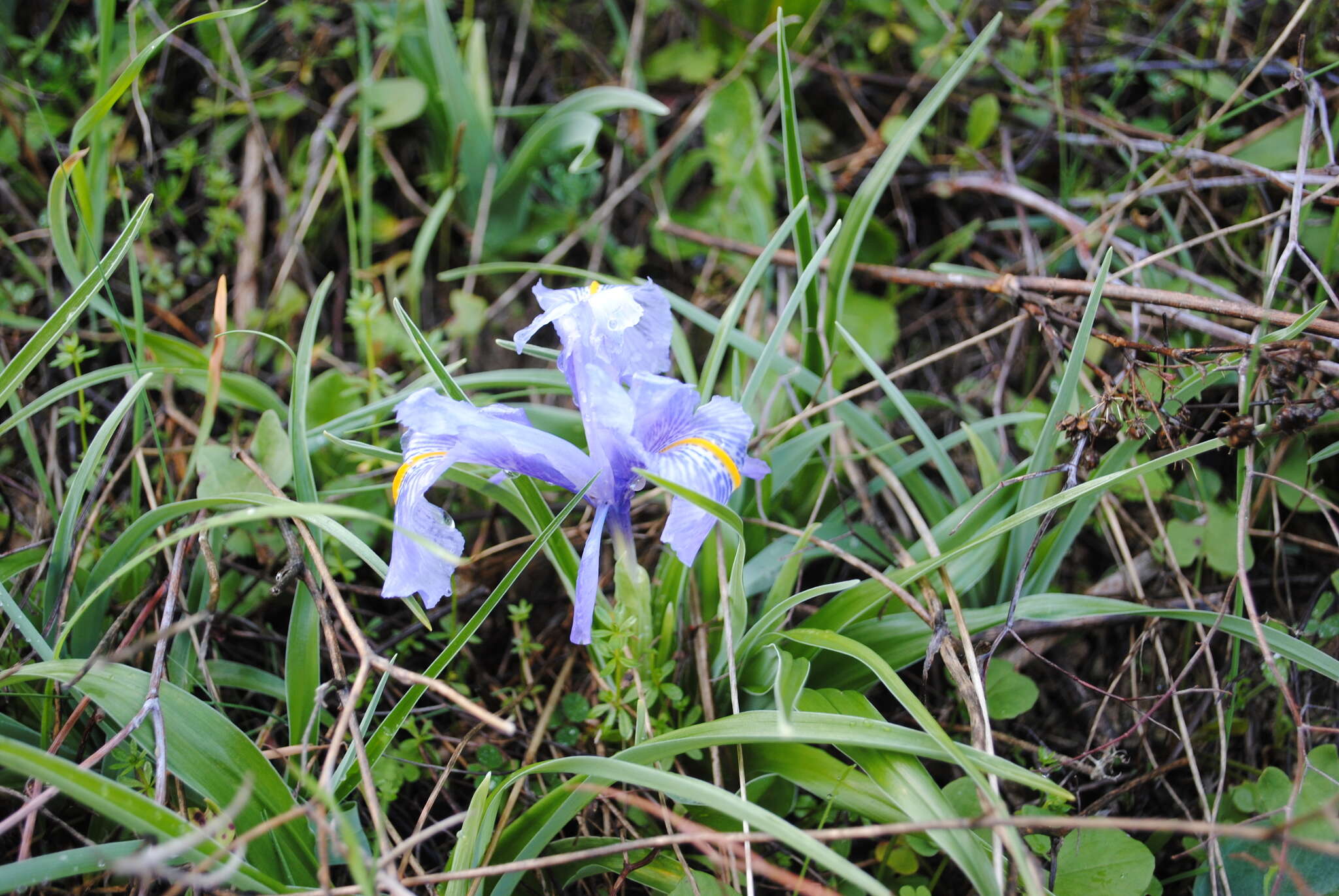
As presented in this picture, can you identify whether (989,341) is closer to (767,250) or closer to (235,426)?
(767,250)

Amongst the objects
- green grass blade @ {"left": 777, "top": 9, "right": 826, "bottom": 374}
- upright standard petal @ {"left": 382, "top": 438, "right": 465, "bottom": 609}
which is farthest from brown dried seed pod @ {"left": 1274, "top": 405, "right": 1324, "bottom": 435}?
upright standard petal @ {"left": 382, "top": 438, "right": 465, "bottom": 609}

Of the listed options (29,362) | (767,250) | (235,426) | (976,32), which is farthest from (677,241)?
(29,362)

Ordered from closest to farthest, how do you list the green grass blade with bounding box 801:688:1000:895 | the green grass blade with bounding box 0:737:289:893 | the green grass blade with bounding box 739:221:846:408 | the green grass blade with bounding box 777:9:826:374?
1. the green grass blade with bounding box 0:737:289:893
2. the green grass blade with bounding box 801:688:1000:895
3. the green grass blade with bounding box 739:221:846:408
4. the green grass blade with bounding box 777:9:826:374

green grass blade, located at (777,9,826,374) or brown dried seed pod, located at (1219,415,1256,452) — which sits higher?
green grass blade, located at (777,9,826,374)

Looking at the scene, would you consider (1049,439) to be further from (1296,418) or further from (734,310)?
(734,310)

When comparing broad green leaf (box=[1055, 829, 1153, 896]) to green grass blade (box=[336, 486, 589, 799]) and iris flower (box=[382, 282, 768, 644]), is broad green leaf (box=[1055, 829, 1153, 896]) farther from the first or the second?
green grass blade (box=[336, 486, 589, 799])

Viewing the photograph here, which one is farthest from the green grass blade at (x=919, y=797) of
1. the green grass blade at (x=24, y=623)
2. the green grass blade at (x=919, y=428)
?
the green grass blade at (x=24, y=623)
